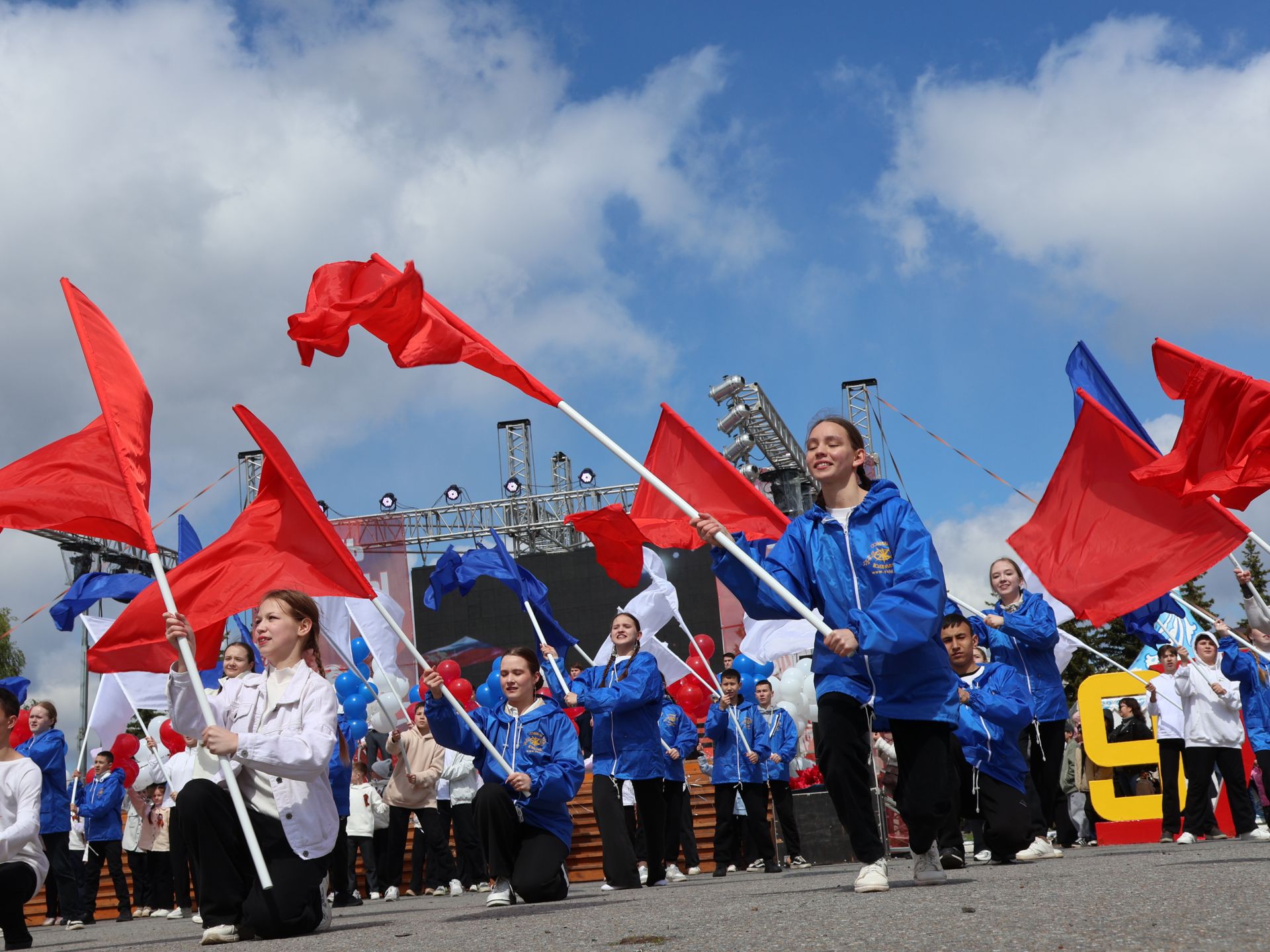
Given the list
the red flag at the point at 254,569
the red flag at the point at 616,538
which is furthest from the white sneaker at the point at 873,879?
the red flag at the point at 616,538

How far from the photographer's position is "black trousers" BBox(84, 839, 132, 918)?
1484 cm

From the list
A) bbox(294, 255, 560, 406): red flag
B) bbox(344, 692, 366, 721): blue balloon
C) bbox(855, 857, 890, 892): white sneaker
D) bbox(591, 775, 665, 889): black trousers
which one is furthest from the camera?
bbox(344, 692, 366, 721): blue balloon

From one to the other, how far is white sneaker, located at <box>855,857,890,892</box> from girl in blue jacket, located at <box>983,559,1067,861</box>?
392cm

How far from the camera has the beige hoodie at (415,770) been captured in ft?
41.9

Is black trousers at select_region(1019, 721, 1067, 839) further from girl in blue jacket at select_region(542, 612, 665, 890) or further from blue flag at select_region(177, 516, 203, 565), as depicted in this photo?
blue flag at select_region(177, 516, 203, 565)

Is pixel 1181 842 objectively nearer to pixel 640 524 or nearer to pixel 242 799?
pixel 640 524

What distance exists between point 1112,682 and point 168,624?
1130cm

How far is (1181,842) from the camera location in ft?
36.7

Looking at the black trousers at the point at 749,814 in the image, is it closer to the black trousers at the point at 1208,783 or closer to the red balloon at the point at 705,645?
the black trousers at the point at 1208,783

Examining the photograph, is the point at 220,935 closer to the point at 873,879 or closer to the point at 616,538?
the point at 873,879

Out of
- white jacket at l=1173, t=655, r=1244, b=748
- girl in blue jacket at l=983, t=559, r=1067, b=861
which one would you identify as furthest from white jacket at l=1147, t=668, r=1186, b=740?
girl in blue jacket at l=983, t=559, r=1067, b=861

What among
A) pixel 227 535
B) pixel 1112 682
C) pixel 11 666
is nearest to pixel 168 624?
pixel 227 535

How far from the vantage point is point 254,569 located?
7.25 m

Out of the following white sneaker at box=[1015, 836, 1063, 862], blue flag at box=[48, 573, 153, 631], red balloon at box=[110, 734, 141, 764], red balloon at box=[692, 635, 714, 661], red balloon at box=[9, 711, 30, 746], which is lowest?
white sneaker at box=[1015, 836, 1063, 862]
